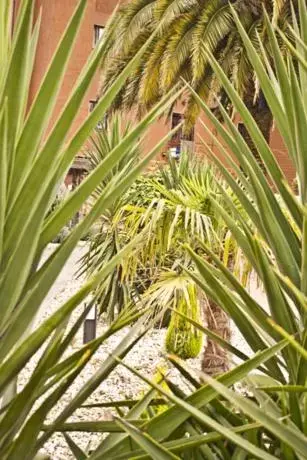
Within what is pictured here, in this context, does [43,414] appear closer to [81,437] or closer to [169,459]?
[169,459]

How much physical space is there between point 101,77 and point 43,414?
10.7 meters

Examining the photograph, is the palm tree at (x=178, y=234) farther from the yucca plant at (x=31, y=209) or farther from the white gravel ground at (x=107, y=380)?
the yucca plant at (x=31, y=209)

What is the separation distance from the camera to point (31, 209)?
902 millimetres

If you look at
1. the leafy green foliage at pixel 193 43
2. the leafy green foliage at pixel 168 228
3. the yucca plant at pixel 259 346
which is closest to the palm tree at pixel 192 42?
the leafy green foliage at pixel 193 43

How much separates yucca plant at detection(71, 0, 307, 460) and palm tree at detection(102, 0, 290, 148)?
24.1 ft

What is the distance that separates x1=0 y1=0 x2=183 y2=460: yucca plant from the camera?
0.87m

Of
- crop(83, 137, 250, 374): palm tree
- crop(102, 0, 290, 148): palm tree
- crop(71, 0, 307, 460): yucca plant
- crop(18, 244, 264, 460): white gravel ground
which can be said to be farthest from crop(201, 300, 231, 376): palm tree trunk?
crop(102, 0, 290, 148): palm tree

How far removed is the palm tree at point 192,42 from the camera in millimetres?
8867

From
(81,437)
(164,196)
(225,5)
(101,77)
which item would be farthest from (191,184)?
(101,77)

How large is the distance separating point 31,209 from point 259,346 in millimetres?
573

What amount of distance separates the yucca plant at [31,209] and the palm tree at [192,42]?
7.83 m

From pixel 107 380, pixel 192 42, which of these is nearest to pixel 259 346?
pixel 107 380

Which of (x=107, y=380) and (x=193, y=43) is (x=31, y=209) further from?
(x=193, y=43)

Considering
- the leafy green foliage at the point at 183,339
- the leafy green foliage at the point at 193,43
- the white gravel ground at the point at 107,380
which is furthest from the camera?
the leafy green foliage at the point at 193,43
